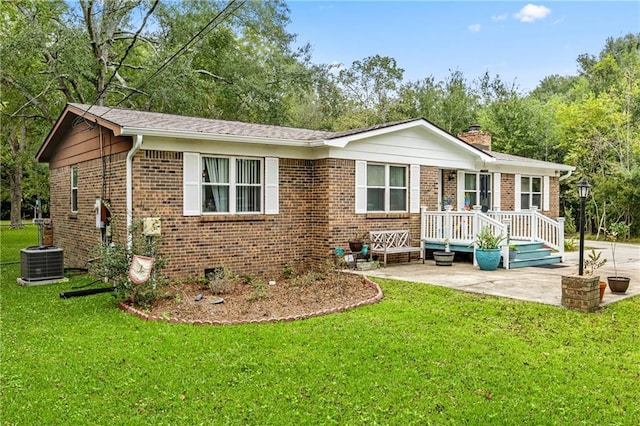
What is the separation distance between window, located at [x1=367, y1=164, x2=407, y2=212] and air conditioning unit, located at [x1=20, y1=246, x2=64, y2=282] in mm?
7136

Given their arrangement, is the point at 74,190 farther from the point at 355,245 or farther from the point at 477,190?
the point at 477,190

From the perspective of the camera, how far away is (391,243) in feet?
39.8

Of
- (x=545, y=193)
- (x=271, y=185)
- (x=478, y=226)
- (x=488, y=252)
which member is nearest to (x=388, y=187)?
(x=478, y=226)

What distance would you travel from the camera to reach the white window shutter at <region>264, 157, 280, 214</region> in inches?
424

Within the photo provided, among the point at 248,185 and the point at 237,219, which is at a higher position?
the point at 248,185

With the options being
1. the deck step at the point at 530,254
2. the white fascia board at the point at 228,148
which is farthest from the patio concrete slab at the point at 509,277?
the white fascia board at the point at 228,148

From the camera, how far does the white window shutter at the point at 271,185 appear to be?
10758mm

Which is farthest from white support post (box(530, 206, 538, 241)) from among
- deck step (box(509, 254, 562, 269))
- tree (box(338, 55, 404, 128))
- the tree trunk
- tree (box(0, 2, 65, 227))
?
the tree trunk

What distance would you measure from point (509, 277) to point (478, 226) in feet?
7.04

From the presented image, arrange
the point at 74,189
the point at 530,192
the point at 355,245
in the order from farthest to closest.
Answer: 1. the point at 530,192
2. the point at 74,189
3. the point at 355,245

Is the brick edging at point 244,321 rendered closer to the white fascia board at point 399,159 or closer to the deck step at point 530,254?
the white fascia board at point 399,159

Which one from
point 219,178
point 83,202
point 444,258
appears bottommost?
point 444,258

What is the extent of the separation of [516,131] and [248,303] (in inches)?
928

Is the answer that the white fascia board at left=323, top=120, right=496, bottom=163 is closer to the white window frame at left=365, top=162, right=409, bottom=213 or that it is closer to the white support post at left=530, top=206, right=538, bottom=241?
the white window frame at left=365, top=162, right=409, bottom=213
